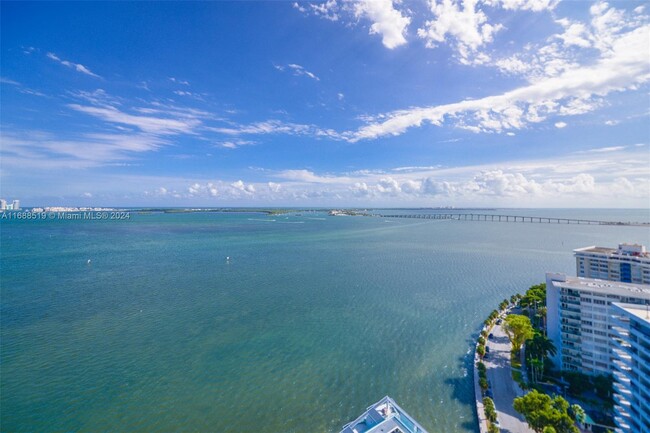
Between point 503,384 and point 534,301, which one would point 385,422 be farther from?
point 534,301

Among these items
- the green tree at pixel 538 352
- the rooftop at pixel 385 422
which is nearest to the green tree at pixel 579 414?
the green tree at pixel 538 352

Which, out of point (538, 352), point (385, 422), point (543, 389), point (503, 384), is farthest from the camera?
point (538, 352)

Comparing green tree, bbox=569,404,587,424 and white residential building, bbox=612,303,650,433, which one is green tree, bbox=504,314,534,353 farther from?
green tree, bbox=569,404,587,424

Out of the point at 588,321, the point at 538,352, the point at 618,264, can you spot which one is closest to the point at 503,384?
the point at 538,352

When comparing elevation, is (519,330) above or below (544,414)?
above

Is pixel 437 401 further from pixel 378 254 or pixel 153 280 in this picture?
pixel 378 254

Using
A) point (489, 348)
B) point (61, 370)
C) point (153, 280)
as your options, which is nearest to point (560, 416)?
point (489, 348)

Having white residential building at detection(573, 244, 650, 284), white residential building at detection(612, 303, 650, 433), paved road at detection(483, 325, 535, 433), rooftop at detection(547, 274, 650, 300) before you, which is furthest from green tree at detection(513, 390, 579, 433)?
white residential building at detection(573, 244, 650, 284)
